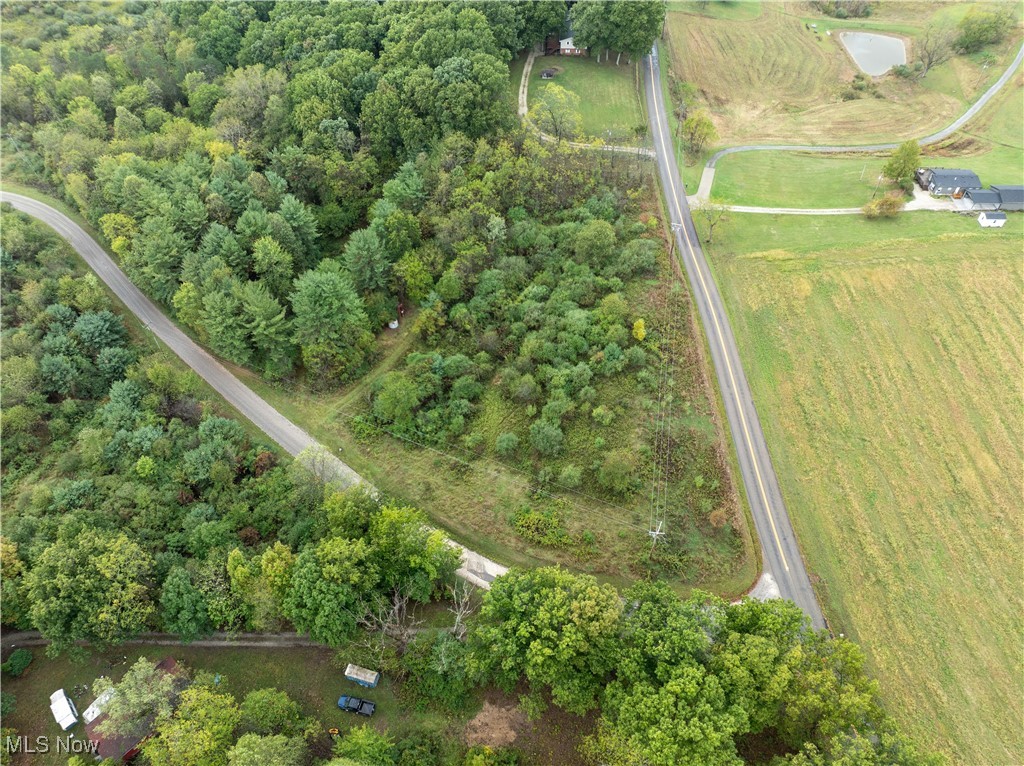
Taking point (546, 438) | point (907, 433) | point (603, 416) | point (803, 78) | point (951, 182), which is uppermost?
point (803, 78)

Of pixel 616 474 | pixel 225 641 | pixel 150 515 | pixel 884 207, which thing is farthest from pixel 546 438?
pixel 884 207

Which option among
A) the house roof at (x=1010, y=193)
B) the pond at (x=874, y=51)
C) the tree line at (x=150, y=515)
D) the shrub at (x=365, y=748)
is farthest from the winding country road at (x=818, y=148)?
the shrub at (x=365, y=748)

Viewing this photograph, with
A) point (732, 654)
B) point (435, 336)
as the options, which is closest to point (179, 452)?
point (435, 336)

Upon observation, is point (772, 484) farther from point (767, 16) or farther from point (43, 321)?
point (767, 16)

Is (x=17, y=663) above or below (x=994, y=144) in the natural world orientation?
below

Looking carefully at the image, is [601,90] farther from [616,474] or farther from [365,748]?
[365,748]

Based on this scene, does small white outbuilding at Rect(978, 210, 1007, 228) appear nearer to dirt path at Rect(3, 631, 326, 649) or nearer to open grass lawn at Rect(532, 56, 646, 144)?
open grass lawn at Rect(532, 56, 646, 144)

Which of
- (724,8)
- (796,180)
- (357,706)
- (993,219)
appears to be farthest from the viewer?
(724,8)

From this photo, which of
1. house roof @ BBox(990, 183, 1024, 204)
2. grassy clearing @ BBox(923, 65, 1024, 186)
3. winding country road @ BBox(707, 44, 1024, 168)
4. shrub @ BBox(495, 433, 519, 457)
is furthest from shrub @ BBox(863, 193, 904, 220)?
shrub @ BBox(495, 433, 519, 457)
